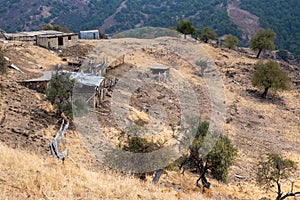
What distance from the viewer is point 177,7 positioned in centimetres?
11362

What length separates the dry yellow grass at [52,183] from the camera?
5438 millimetres

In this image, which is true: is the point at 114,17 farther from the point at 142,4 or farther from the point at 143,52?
the point at 143,52

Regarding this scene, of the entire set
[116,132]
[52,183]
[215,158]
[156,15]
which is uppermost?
[52,183]

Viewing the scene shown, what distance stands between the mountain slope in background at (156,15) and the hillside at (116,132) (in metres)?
53.5

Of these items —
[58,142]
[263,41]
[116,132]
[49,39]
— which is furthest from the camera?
[263,41]

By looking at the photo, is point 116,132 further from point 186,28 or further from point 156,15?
point 156,15

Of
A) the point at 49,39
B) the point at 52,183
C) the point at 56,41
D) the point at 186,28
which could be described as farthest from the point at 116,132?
the point at 186,28

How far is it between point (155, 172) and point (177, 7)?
110376 millimetres

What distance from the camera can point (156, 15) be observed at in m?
108

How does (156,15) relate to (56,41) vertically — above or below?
below

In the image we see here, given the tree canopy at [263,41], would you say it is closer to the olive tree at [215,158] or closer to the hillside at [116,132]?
the hillside at [116,132]

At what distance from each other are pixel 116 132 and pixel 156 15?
329 feet

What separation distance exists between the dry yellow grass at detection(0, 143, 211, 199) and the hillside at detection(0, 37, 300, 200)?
0.02m

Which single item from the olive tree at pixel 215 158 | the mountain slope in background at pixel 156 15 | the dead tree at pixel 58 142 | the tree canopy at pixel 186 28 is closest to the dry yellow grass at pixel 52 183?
the dead tree at pixel 58 142
